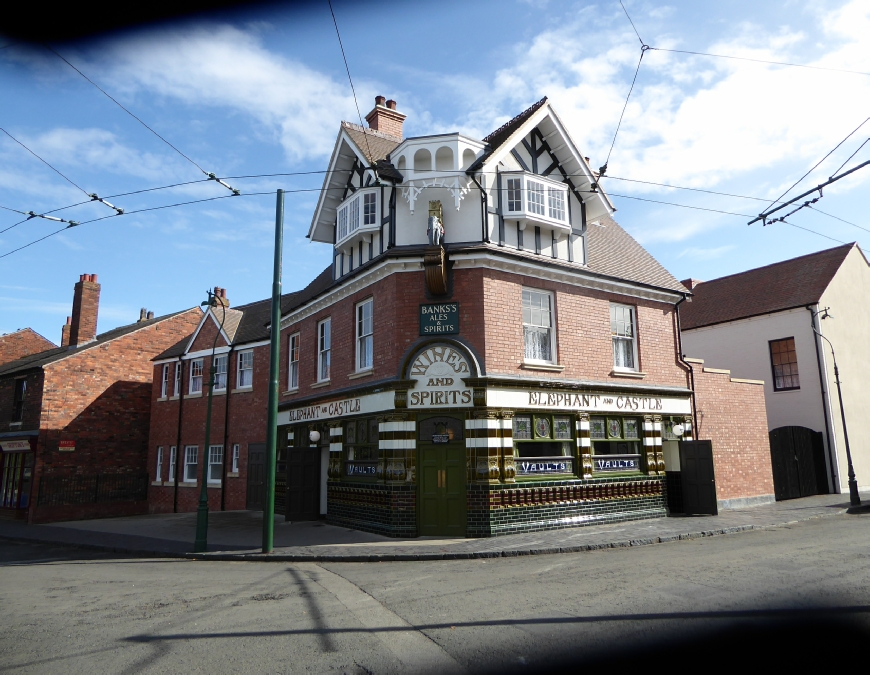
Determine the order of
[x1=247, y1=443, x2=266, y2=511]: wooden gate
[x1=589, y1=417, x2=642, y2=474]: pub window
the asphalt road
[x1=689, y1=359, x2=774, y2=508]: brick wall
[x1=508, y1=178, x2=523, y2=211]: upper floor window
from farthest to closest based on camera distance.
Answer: [x1=247, y1=443, x2=266, y2=511]: wooden gate
[x1=689, y1=359, x2=774, y2=508]: brick wall
[x1=589, y1=417, x2=642, y2=474]: pub window
[x1=508, y1=178, x2=523, y2=211]: upper floor window
the asphalt road

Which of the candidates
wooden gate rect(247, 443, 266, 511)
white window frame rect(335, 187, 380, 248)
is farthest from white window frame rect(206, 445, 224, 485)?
white window frame rect(335, 187, 380, 248)

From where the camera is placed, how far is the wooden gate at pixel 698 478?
685 inches

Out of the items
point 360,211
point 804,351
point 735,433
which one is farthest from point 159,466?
point 804,351

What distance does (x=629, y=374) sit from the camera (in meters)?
17.6

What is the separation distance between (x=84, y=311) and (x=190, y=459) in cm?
1008

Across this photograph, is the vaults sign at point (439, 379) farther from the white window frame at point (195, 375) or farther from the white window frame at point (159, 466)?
the white window frame at point (159, 466)

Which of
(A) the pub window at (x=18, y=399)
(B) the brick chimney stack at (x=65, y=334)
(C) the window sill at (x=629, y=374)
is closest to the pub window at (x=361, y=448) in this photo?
(C) the window sill at (x=629, y=374)

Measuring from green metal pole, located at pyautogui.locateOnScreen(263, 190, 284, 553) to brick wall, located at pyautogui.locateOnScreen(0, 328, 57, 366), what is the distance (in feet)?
101

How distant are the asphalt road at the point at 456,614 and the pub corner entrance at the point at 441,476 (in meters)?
2.97

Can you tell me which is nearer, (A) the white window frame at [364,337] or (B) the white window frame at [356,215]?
(A) the white window frame at [364,337]

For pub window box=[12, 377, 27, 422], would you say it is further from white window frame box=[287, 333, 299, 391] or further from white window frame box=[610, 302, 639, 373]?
white window frame box=[610, 302, 639, 373]

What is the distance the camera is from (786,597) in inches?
299

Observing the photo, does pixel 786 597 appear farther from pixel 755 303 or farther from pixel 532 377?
pixel 755 303

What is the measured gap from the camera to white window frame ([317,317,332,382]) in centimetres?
1886
